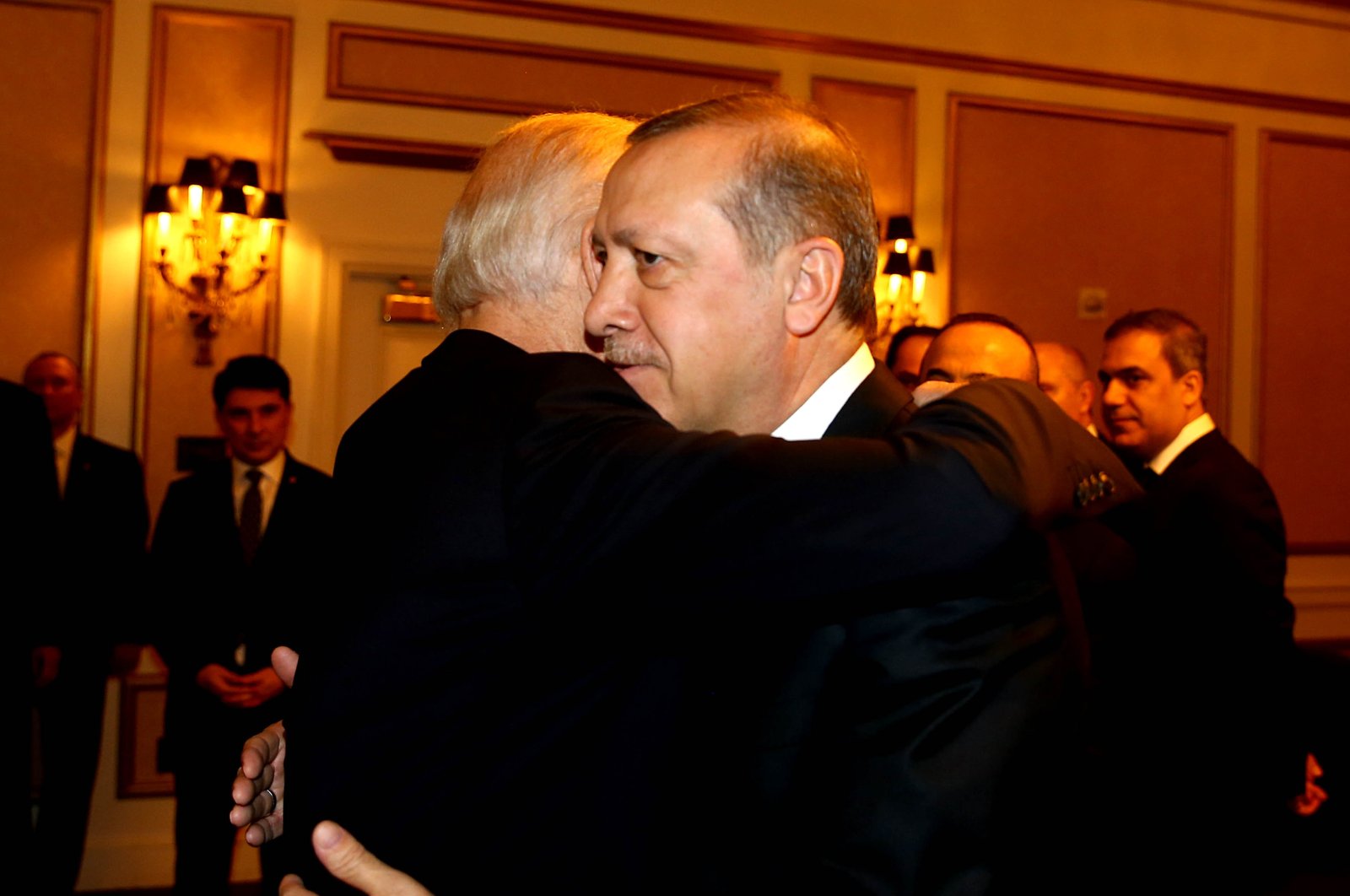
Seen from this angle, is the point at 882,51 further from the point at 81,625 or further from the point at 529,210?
the point at 529,210

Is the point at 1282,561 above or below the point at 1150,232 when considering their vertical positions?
below

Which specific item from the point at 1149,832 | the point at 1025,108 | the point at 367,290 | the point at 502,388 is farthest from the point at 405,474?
the point at 1025,108

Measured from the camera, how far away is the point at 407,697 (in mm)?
1258

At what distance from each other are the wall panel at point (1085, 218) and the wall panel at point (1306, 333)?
1.02ft

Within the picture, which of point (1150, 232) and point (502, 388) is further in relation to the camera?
point (1150, 232)

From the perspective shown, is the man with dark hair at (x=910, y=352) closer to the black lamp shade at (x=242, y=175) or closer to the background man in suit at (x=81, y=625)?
the black lamp shade at (x=242, y=175)

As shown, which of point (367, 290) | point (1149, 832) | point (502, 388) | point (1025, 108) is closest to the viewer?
point (502, 388)

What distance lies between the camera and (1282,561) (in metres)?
3.23

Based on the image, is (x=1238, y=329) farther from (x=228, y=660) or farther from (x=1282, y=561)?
(x=228, y=660)

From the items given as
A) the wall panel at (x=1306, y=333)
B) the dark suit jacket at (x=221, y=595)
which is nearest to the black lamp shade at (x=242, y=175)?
the dark suit jacket at (x=221, y=595)

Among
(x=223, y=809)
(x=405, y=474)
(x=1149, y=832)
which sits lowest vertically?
(x=223, y=809)

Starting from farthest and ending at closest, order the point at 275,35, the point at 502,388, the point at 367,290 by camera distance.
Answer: the point at 367,290, the point at 275,35, the point at 502,388

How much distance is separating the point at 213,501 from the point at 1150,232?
490 cm

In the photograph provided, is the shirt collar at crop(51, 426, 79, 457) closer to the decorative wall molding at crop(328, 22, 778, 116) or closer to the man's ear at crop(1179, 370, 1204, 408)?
the decorative wall molding at crop(328, 22, 778, 116)
